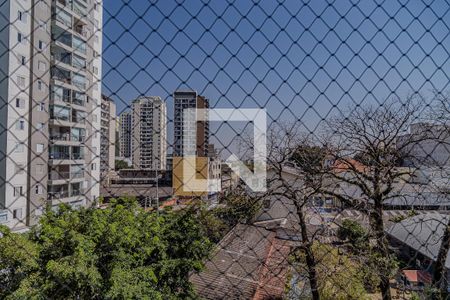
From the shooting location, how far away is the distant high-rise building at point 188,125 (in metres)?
1.05

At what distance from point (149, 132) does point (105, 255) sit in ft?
8.27

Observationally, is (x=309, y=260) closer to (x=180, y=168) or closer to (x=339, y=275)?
(x=339, y=275)

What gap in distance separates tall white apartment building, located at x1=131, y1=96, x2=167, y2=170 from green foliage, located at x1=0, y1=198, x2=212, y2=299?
51.5 inches

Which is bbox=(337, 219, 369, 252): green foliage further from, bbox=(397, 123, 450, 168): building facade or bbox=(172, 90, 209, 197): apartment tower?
bbox=(172, 90, 209, 197): apartment tower

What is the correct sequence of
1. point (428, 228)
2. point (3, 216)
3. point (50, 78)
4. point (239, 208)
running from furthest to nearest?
1. point (3, 216)
2. point (428, 228)
3. point (239, 208)
4. point (50, 78)

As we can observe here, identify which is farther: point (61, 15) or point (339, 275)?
point (339, 275)

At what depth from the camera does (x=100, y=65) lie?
998 millimetres

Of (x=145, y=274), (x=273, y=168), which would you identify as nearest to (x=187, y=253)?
(x=145, y=274)

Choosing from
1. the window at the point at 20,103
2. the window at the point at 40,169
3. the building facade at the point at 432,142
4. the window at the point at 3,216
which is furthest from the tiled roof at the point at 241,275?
the window at the point at 20,103

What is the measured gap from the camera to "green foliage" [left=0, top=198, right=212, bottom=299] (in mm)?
2682

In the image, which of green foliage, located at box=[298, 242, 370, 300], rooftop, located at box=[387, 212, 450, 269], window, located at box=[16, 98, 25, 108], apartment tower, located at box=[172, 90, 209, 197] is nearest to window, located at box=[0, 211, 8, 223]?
window, located at box=[16, 98, 25, 108]

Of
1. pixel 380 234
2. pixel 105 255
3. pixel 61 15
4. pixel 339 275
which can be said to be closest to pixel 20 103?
pixel 61 15

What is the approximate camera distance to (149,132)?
1081mm

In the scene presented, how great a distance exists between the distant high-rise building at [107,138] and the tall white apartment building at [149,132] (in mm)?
84
